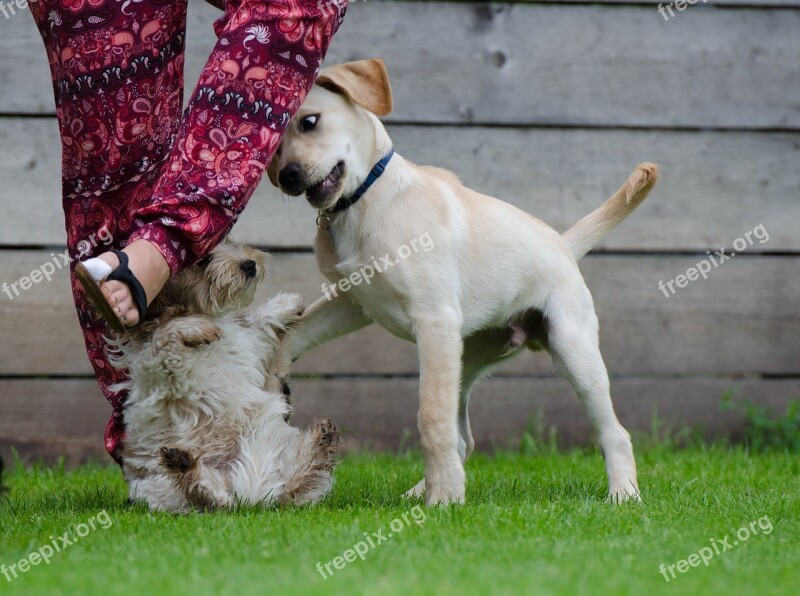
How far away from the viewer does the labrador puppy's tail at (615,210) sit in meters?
Result: 3.34

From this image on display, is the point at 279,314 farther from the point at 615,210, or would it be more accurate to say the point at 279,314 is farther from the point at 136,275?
the point at 615,210

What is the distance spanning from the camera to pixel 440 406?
280cm

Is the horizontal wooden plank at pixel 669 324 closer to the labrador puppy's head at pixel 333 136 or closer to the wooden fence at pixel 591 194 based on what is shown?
the wooden fence at pixel 591 194

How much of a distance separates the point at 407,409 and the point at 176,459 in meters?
1.83

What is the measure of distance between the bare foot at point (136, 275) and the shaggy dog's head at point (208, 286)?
0.89ft

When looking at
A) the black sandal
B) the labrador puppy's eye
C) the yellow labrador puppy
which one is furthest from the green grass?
the labrador puppy's eye

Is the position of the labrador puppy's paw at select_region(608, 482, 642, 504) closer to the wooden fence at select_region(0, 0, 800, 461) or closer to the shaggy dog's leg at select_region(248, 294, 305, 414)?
the shaggy dog's leg at select_region(248, 294, 305, 414)

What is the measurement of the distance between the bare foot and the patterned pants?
0.09 ft

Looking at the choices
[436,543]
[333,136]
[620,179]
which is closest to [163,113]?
[333,136]

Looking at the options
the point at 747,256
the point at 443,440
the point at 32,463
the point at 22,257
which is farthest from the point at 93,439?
the point at 747,256

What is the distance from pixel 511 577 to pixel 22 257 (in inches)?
113

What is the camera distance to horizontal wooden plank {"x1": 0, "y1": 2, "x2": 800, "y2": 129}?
4.27 meters

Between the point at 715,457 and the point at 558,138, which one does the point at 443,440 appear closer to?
the point at 715,457

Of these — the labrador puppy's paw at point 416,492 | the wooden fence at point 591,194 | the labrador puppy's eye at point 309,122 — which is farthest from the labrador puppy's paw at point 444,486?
the wooden fence at point 591,194
